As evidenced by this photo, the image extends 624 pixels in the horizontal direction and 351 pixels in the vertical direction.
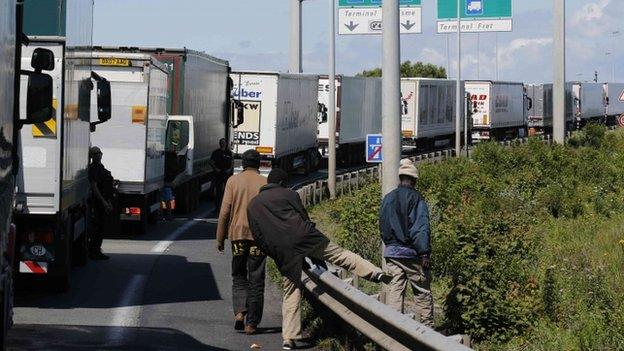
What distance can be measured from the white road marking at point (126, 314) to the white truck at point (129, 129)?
7.15 metres

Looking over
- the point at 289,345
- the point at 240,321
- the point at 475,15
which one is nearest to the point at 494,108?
the point at 475,15

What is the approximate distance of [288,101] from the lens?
4347 cm

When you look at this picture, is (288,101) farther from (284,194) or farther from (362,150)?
(284,194)

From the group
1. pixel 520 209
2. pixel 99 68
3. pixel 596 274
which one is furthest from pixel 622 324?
Answer: pixel 520 209

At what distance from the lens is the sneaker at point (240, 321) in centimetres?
1403

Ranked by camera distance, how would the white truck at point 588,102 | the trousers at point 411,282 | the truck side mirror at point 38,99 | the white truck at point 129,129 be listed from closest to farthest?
1. the truck side mirror at point 38,99
2. the trousers at point 411,282
3. the white truck at point 129,129
4. the white truck at point 588,102

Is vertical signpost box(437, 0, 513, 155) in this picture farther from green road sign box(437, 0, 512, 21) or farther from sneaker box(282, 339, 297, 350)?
sneaker box(282, 339, 297, 350)

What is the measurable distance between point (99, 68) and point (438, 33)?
101 feet

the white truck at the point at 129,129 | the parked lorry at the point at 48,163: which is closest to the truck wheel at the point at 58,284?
the parked lorry at the point at 48,163

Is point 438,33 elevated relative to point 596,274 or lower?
elevated

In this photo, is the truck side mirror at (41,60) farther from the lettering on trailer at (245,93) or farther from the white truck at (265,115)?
the lettering on trailer at (245,93)

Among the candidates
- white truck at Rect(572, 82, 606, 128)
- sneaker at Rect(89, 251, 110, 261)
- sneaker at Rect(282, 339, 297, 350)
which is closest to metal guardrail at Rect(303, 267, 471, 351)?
sneaker at Rect(282, 339, 297, 350)

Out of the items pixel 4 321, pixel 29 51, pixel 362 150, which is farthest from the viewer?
pixel 362 150

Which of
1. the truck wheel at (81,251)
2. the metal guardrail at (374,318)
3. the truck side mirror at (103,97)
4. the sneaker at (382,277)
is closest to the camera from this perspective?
the metal guardrail at (374,318)
